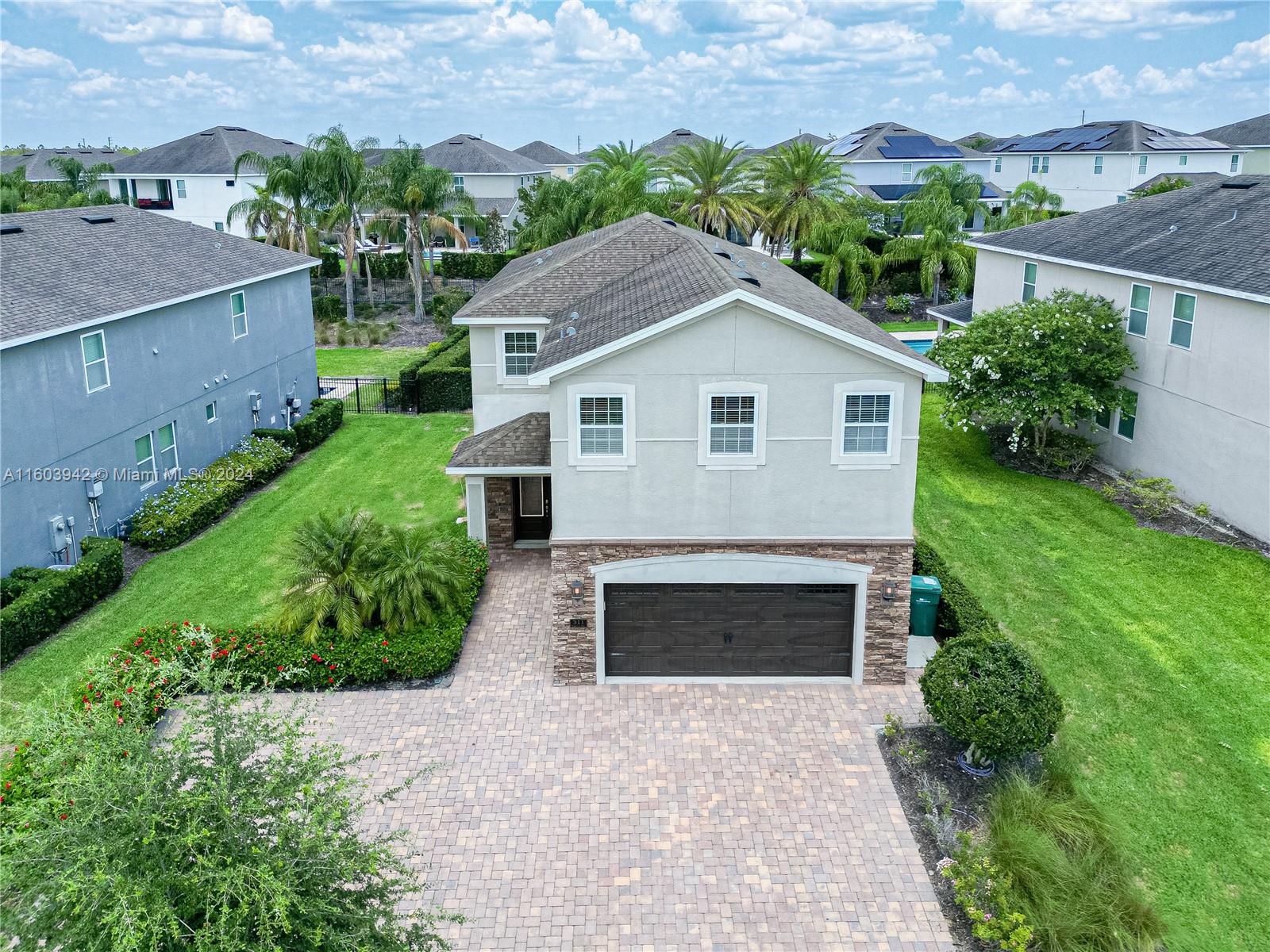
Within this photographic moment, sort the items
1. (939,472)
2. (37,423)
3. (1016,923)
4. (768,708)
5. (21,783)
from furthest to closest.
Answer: (939,472) → (37,423) → (768,708) → (21,783) → (1016,923)

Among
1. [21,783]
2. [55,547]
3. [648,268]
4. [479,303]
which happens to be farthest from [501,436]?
[21,783]

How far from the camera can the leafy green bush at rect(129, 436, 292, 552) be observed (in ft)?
78.5

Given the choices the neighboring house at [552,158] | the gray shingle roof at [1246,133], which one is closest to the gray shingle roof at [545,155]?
the neighboring house at [552,158]

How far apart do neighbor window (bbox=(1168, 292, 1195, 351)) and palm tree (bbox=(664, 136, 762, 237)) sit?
2733 centimetres

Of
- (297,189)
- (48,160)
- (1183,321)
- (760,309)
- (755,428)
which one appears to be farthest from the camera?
(48,160)

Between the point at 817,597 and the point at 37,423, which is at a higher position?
the point at 37,423

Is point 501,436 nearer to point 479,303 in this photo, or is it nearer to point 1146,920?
point 479,303

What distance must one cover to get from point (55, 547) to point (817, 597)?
657 inches

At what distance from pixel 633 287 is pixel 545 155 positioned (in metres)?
86.1

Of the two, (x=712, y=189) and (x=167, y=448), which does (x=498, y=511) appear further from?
(x=712, y=189)

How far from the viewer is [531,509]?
24078 millimetres

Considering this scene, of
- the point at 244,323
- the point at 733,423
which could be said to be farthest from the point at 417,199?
the point at 733,423

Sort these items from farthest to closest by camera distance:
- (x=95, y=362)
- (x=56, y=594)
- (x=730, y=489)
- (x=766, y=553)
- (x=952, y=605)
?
(x=95, y=362)
(x=56, y=594)
(x=952, y=605)
(x=766, y=553)
(x=730, y=489)

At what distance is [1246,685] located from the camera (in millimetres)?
17656
